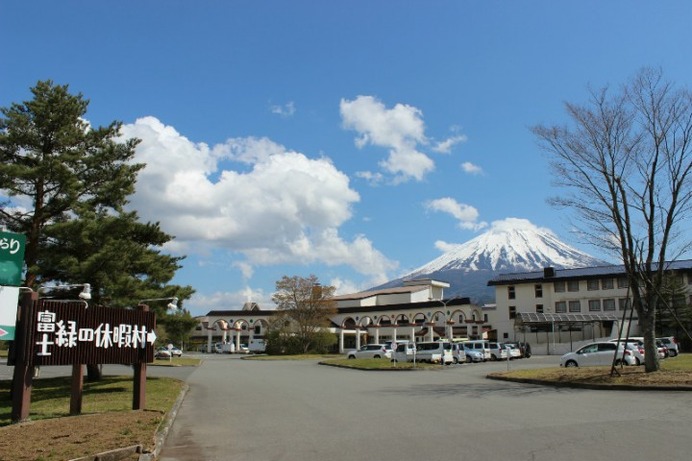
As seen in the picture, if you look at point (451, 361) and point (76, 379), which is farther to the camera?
point (451, 361)

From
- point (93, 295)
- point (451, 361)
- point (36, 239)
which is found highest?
point (36, 239)

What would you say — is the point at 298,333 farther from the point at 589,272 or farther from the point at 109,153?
the point at 109,153

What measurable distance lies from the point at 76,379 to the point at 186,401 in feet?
15.7

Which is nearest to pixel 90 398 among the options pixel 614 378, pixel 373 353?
pixel 614 378

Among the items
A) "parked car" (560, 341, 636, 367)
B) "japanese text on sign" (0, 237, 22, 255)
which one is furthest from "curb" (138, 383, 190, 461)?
"parked car" (560, 341, 636, 367)

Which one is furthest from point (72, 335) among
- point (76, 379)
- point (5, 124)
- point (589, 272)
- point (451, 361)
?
point (589, 272)

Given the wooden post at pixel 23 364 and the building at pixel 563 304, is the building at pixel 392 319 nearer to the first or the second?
the building at pixel 563 304

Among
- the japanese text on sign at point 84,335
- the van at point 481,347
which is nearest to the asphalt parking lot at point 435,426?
the japanese text on sign at point 84,335

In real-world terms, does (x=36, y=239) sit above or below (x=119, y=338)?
above

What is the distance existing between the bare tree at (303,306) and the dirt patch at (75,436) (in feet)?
167

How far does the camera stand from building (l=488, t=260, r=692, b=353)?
5584 centimetres

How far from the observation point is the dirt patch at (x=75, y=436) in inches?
312

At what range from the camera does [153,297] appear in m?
21.3

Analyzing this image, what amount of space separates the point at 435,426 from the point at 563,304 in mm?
60189
